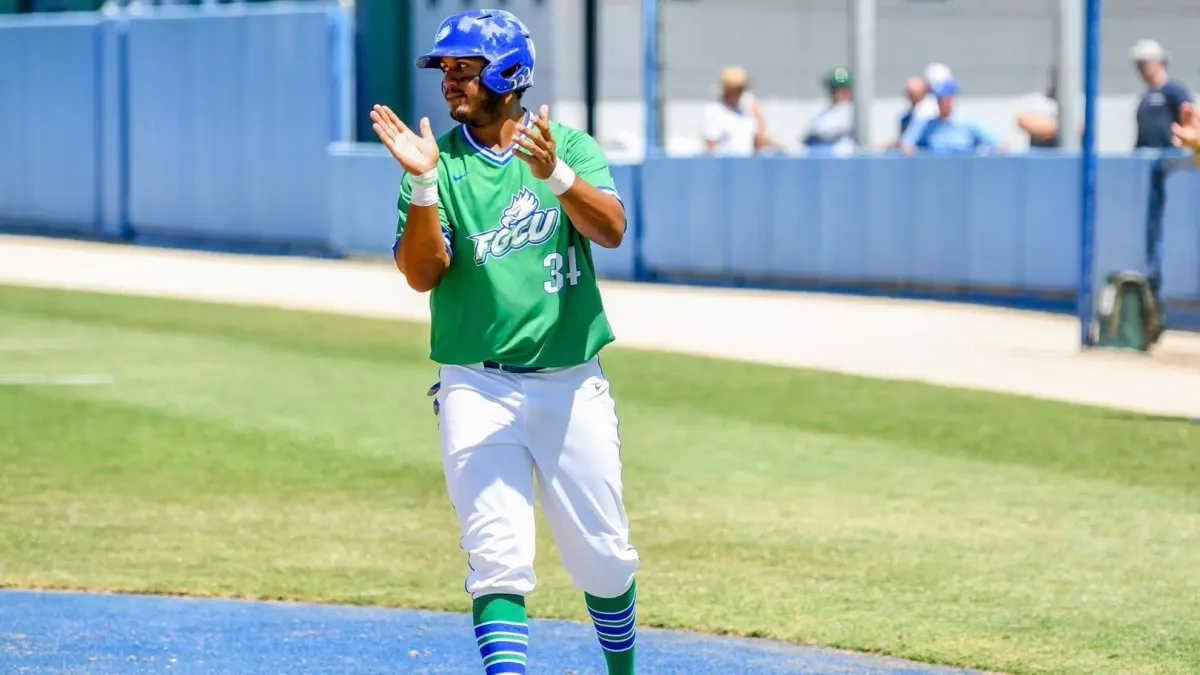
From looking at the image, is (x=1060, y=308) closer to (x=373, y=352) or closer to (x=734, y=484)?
(x=373, y=352)

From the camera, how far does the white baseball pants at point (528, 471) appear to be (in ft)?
17.3

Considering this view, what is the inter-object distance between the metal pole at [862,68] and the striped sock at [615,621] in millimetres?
15305

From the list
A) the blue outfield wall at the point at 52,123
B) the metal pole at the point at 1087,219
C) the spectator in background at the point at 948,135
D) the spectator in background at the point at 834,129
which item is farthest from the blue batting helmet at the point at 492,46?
the blue outfield wall at the point at 52,123

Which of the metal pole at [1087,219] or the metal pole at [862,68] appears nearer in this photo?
the metal pole at [1087,219]

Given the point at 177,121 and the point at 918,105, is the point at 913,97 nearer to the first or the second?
the point at 918,105

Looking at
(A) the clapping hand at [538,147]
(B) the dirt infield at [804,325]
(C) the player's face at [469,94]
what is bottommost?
(B) the dirt infield at [804,325]

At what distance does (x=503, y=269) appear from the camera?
5367 millimetres

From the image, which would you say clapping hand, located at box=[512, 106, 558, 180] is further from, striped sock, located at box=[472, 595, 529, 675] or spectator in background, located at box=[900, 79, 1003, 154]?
spectator in background, located at box=[900, 79, 1003, 154]

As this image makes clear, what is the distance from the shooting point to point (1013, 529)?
8812 millimetres

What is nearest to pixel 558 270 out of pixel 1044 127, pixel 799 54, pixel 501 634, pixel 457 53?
pixel 457 53

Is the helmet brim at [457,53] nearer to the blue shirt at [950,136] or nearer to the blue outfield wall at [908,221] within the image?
the blue outfield wall at [908,221]

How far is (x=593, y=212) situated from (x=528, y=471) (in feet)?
2.36

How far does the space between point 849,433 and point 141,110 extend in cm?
1828

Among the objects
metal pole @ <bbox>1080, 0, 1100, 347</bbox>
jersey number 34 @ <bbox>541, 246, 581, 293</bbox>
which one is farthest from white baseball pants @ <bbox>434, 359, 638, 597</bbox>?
metal pole @ <bbox>1080, 0, 1100, 347</bbox>
